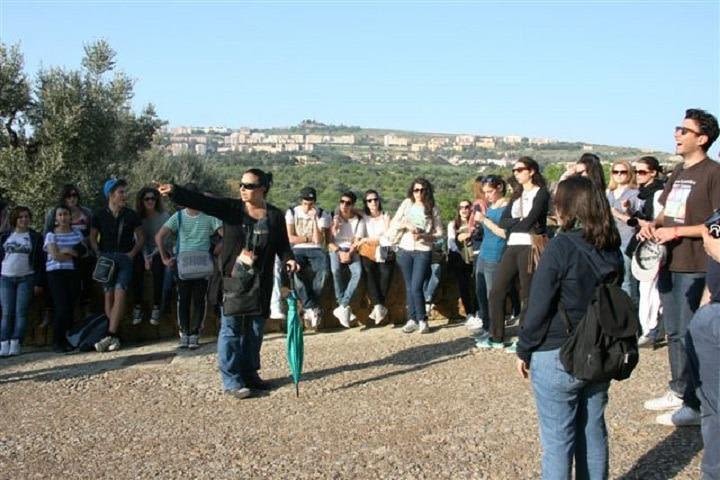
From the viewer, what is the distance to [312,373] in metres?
7.59

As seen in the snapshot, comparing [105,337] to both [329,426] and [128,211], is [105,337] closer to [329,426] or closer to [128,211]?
[128,211]

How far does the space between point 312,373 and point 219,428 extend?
5.72 ft

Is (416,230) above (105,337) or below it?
above

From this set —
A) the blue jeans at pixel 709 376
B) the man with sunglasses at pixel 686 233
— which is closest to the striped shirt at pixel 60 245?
the man with sunglasses at pixel 686 233

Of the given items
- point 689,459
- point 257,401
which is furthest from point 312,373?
point 689,459

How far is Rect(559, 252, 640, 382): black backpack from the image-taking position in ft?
12.4

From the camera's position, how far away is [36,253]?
9.11 meters

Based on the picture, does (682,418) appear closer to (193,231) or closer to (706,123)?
(706,123)

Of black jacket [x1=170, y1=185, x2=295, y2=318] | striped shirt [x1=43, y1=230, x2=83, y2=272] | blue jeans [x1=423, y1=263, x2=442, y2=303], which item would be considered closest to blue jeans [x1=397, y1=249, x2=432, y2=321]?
blue jeans [x1=423, y1=263, x2=442, y2=303]

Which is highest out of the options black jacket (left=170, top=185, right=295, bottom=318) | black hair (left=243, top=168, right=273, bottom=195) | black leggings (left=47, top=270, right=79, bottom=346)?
black hair (left=243, top=168, right=273, bottom=195)

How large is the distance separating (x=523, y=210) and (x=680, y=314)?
2.33 metres

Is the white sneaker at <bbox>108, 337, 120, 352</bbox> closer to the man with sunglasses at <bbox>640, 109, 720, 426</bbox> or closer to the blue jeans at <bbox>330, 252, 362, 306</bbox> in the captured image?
the blue jeans at <bbox>330, 252, 362, 306</bbox>

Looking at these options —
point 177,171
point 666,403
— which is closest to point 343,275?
point 666,403

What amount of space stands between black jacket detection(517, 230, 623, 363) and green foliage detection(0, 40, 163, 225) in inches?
775
